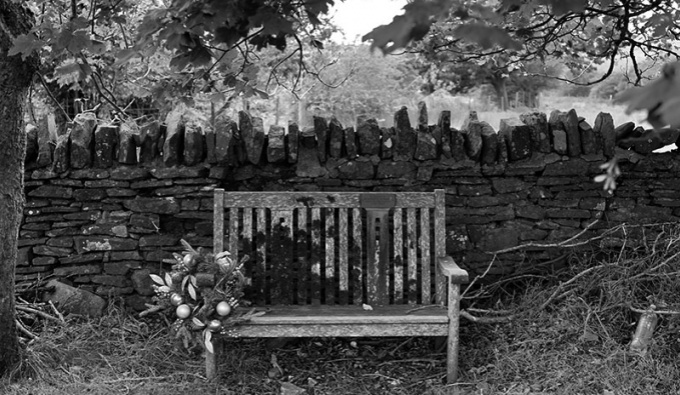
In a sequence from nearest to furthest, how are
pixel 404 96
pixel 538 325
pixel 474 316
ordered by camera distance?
1. pixel 538 325
2. pixel 474 316
3. pixel 404 96

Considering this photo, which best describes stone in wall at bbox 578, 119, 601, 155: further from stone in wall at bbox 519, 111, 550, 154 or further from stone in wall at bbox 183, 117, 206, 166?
stone in wall at bbox 183, 117, 206, 166

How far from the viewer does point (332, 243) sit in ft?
13.7

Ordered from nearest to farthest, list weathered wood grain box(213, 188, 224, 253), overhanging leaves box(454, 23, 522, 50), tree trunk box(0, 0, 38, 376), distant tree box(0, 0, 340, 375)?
overhanging leaves box(454, 23, 522, 50)
distant tree box(0, 0, 340, 375)
tree trunk box(0, 0, 38, 376)
weathered wood grain box(213, 188, 224, 253)

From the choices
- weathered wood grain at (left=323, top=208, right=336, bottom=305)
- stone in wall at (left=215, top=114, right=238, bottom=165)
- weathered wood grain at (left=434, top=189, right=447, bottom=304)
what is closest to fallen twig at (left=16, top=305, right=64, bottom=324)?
stone in wall at (left=215, top=114, right=238, bottom=165)

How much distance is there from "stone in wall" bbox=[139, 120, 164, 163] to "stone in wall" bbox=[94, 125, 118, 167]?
179 millimetres

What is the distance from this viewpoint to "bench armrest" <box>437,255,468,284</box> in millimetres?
3713

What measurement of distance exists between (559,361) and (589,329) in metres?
0.33

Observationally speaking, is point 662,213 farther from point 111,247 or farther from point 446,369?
point 111,247

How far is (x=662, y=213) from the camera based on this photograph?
4637mm

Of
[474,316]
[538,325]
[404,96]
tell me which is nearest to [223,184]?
[474,316]

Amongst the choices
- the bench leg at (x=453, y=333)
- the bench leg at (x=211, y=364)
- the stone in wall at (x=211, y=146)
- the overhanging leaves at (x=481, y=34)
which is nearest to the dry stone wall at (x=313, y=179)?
the stone in wall at (x=211, y=146)

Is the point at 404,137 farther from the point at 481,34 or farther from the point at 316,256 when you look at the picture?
the point at 481,34

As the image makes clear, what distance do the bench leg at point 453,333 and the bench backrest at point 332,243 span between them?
347 millimetres

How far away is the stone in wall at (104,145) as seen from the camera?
14.6ft
